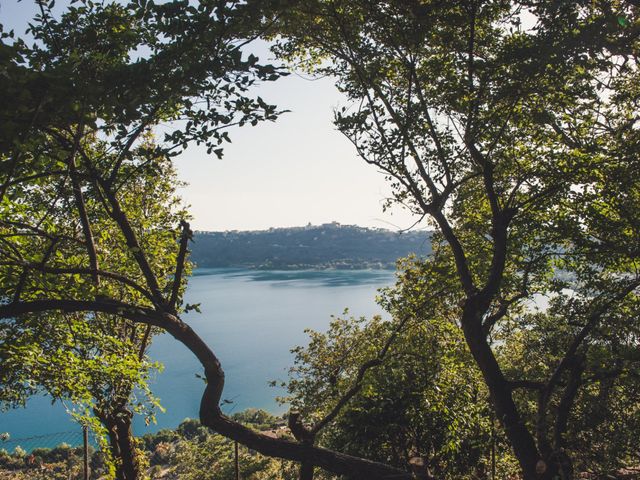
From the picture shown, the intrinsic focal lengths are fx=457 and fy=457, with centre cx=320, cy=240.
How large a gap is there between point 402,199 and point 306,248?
149 metres

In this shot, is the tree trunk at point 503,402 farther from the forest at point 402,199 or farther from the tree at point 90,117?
the tree at point 90,117

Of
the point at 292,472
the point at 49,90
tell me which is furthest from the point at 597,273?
the point at 292,472

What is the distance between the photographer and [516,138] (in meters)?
5.80

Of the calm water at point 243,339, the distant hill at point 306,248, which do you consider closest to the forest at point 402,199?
the calm water at point 243,339

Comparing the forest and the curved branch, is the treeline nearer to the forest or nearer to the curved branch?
the forest

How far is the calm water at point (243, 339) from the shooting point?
119ft

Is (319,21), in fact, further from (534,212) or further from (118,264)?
(118,264)

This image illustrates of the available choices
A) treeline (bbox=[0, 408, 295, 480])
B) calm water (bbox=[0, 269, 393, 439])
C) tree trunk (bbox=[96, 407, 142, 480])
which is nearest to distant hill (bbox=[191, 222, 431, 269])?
calm water (bbox=[0, 269, 393, 439])

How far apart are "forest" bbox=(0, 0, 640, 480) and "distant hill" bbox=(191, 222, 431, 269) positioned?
12013 cm

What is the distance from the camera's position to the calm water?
119ft

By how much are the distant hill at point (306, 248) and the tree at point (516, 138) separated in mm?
121242

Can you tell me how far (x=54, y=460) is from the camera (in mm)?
30531

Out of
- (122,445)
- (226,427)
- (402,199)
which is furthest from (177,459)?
A: (226,427)

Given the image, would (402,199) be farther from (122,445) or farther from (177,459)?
(177,459)
